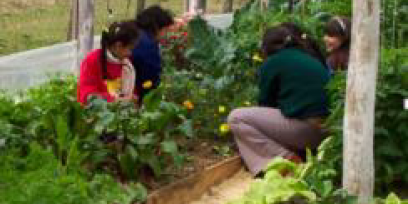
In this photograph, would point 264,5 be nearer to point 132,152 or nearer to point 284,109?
point 284,109

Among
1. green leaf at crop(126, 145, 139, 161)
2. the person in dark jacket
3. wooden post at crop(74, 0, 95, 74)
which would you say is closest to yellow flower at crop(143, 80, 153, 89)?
the person in dark jacket

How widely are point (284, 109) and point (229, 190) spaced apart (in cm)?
79

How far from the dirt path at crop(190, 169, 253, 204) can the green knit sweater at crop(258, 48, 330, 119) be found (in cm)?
61

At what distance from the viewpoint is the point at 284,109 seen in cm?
719

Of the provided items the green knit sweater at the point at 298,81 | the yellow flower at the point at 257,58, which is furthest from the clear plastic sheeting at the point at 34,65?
the green knit sweater at the point at 298,81

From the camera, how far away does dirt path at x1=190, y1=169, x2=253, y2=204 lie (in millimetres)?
6589

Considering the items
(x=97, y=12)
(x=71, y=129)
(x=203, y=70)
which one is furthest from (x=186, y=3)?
(x=97, y=12)

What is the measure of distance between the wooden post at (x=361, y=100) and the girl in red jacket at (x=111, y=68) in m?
2.06

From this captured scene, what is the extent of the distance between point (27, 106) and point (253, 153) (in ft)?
6.11

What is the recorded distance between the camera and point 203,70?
9.12 metres

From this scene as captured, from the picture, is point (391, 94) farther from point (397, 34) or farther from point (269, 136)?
point (397, 34)

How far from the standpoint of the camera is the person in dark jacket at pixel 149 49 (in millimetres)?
7805

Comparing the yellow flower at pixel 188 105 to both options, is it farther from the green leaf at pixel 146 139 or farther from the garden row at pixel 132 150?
the green leaf at pixel 146 139

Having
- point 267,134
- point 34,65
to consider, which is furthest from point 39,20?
point 267,134
